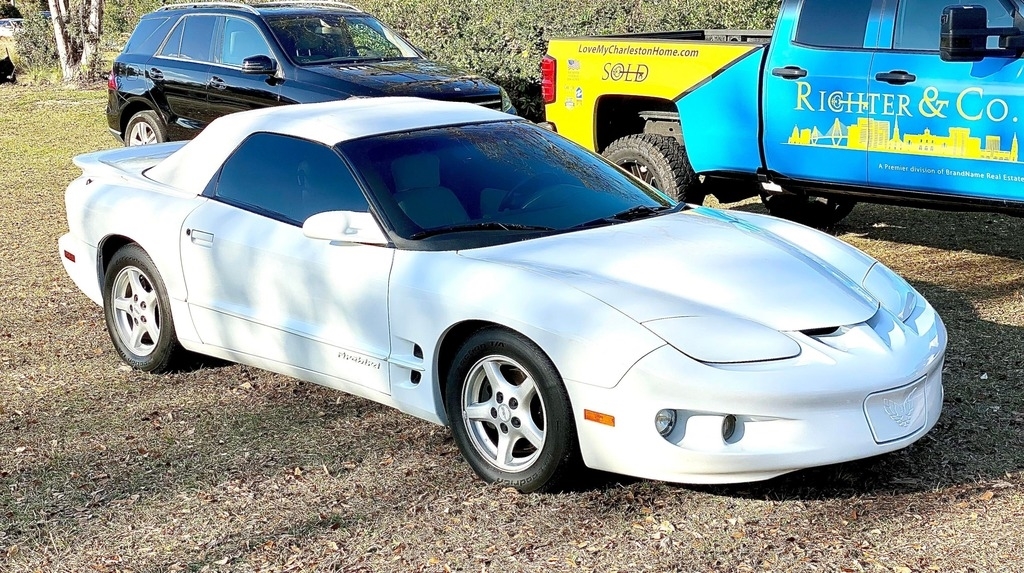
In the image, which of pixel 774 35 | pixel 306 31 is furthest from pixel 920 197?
pixel 306 31

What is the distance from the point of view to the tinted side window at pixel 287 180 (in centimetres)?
527

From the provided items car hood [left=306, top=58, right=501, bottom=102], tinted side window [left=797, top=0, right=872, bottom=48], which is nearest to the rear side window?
car hood [left=306, top=58, right=501, bottom=102]

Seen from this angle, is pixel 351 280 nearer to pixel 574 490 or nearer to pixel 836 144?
pixel 574 490

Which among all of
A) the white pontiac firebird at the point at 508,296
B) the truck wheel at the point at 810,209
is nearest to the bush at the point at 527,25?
the truck wheel at the point at 810,209

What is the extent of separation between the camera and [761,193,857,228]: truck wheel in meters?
9.69

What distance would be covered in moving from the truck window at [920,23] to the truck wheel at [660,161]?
6.16ft

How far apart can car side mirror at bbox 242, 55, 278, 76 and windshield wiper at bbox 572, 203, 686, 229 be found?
22.5 ft

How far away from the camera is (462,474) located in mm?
4836

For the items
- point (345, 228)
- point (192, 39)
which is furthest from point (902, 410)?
point (192, 39)

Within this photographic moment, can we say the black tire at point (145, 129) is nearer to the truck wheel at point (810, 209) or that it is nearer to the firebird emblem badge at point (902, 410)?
Answer: the truck wheel at point (810, 209)

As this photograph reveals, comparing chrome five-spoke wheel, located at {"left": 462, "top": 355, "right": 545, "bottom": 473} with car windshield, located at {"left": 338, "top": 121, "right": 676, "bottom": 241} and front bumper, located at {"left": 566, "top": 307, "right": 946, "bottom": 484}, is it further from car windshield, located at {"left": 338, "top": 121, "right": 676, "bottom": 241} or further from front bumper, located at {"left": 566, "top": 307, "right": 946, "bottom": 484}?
car windshield, located at {"left": 338, "top": 121, "right": 676, "bottom": 241}

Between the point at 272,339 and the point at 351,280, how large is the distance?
0.62 m

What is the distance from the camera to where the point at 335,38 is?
1216 cm

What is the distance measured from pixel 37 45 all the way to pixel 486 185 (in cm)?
2641
